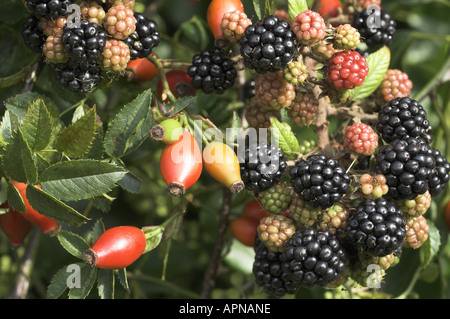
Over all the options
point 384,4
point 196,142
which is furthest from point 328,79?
point 384,4

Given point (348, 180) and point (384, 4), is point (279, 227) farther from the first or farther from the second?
point (384, 4)

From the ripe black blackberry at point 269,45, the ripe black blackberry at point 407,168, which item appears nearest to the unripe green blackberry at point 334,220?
the ripe black blackberry at point 407,168

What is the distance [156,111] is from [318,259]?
52cm

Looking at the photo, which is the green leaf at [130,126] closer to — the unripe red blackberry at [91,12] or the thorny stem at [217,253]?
the unripe red blackberry at [91,12]

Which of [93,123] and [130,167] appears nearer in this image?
[93,123]

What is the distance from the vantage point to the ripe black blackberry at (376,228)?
1.27 m

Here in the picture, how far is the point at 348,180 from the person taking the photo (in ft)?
4.36

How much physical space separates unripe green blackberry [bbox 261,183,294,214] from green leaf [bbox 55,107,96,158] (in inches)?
17.4

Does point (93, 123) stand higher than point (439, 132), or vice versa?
point (93, 123)

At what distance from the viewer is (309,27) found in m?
1.30

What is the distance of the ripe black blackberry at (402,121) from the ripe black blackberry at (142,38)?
612 millimetres

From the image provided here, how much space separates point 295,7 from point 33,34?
0.65 m

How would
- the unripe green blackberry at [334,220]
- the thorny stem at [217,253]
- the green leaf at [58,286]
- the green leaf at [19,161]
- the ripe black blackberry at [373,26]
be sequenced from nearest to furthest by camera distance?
the green leaf at [19,161]
the unripe green blackberry at [334,220]
the green leaf at [58,286]
the ripe black blackberry at [373,26]
the thorny stem at [217,253]

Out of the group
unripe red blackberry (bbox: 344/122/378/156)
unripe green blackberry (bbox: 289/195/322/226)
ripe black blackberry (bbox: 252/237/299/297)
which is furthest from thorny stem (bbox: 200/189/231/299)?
unripe red blackberry (bbox: 344/122/378/156)
